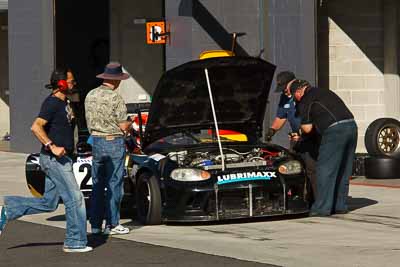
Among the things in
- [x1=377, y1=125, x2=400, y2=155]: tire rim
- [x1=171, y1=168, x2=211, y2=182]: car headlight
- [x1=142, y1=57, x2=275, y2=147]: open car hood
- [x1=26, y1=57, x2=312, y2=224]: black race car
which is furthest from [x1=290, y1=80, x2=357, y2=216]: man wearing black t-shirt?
[x1=377, y1=125, x2=400, y2=155]: tire rim

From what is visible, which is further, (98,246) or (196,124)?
(196,124)

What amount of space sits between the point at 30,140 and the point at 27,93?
105 cm

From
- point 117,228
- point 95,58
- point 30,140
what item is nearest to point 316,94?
point 117,228

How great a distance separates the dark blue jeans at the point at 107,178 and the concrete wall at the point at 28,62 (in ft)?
43.5

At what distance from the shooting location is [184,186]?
12500 mm

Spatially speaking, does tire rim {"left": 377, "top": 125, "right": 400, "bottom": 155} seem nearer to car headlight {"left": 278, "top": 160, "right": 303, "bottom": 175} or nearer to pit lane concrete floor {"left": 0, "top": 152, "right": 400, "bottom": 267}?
pit lane concrete floor {"left": 0, "top": 152, "right": 400, "bottom": 267}

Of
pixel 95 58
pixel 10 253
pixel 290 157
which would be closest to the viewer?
pixel 10 253

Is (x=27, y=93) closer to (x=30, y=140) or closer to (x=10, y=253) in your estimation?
(x=30, y=140)

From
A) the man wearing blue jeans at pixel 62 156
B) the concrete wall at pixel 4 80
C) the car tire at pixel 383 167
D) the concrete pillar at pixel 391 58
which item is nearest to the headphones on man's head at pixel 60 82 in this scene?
the man wearing blue jeans at pixel 62 156

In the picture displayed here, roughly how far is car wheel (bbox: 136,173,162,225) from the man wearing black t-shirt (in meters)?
1.91

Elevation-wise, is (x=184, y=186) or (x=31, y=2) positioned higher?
(x=31, y=2)

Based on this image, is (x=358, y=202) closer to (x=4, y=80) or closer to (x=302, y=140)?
(x=302, y=140)

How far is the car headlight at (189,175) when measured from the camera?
41.3ft

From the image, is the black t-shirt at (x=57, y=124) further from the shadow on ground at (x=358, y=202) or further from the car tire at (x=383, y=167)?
the car tire at (x=383, y=167)
